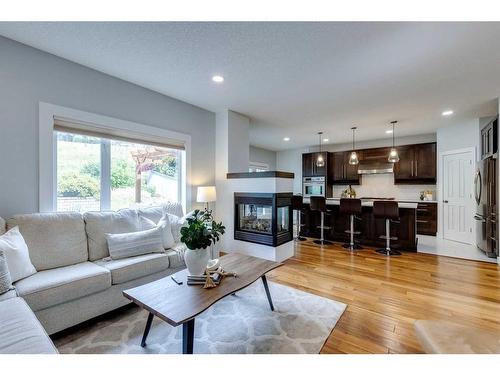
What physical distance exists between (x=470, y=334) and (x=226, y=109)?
13.3 ft

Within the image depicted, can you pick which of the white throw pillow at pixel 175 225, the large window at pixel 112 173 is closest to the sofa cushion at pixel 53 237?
the large window at pixel 112 173

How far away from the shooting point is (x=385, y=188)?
21.8 ft

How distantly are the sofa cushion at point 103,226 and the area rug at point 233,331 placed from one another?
69 cm

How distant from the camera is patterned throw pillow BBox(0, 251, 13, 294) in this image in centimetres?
162

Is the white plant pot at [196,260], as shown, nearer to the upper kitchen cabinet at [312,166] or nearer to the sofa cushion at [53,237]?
the sofa cushion at [53,237]

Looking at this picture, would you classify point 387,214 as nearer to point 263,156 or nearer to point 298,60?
point 298,60

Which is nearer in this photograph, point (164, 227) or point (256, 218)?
point (164, 227)

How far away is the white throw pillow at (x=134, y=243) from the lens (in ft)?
8.06

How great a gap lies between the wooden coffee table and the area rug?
0.74 ft

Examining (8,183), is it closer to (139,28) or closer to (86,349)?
(86,349)

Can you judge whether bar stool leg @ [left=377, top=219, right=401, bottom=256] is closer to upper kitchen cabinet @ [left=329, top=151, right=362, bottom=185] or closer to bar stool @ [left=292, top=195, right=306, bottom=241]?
bar stool @ [left=292, top=195, right=306, bottom=241]

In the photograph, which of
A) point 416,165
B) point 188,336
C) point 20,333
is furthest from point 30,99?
point 416,165

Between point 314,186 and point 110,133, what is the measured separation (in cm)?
590
